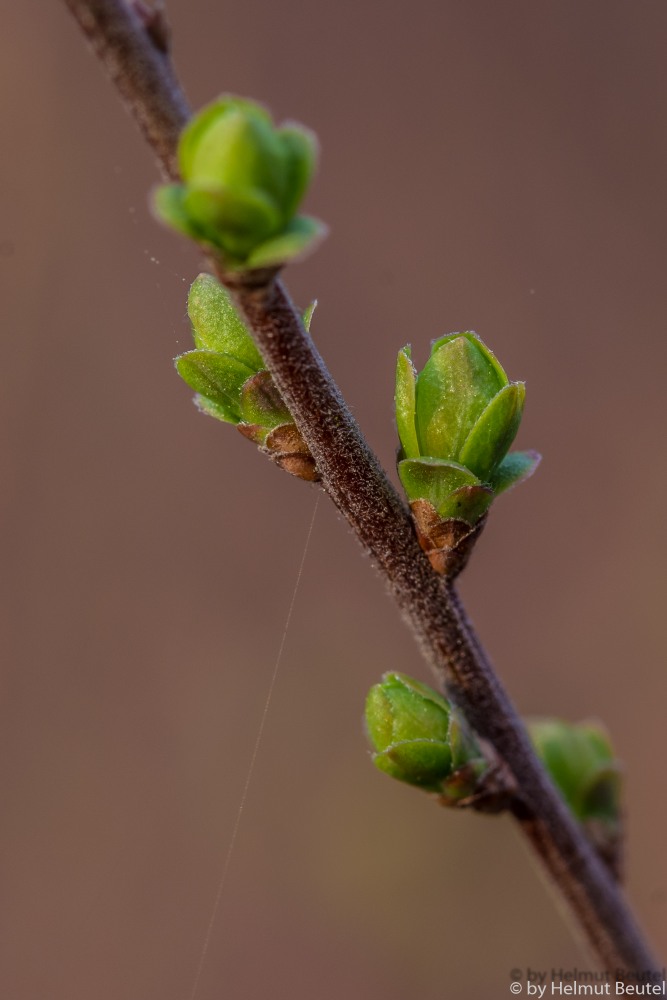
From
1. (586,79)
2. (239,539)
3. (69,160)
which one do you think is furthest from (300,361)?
(586,79)

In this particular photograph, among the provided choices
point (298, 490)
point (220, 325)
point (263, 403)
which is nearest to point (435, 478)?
point (263, 403)

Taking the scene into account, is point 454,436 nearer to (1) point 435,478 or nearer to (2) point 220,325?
(1) point 435,478

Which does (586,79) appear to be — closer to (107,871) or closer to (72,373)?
(72,373)

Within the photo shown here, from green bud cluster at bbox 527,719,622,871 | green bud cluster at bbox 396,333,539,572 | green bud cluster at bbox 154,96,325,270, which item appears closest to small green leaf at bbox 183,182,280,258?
green bud cluster at bbox 154,96,325,270

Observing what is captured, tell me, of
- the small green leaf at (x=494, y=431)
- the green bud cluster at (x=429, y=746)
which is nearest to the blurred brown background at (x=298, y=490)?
the green bud cluster at (x=429, y=746)

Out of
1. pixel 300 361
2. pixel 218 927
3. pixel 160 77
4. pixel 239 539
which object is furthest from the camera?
pixel 239 539
